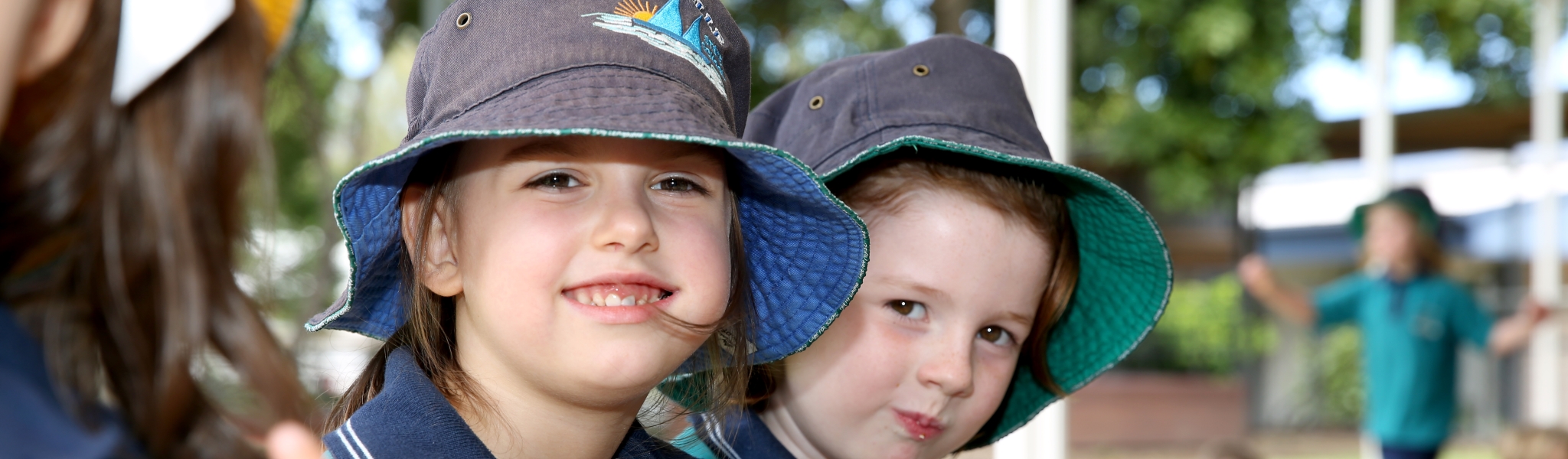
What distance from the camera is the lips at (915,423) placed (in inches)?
51.0

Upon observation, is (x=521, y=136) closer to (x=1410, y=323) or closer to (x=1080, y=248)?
(x=1080, y=248)

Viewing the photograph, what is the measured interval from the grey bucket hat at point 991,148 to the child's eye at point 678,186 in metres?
0.18

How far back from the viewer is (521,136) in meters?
0.97

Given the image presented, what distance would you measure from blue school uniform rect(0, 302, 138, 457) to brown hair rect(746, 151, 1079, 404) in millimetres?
836

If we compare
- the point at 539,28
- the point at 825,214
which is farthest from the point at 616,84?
the point at 825,214

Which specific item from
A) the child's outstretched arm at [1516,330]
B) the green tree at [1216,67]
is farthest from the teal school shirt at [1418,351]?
the green tree at [1216,67]

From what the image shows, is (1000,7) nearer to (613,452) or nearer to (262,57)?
(613,452)

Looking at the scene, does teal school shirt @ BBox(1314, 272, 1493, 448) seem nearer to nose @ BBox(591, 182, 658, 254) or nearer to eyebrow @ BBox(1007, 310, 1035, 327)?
eyebrow @ BBox(1007, 310, 1035, 327)

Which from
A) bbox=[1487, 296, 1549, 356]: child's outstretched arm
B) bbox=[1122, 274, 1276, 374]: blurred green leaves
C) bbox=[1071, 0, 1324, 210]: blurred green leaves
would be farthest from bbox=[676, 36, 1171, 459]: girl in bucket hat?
bbox=[1122, 274, 1276, 374]: blurred green leaves

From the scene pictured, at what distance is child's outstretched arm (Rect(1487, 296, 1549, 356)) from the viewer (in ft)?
16.1

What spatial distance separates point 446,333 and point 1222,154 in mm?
7082

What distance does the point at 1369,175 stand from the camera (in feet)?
17.5

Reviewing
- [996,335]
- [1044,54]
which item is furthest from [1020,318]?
[1044,54]

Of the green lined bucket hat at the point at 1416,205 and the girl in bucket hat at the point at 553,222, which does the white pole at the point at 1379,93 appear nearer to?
the green lined bucket hat at the point at 1416,205
